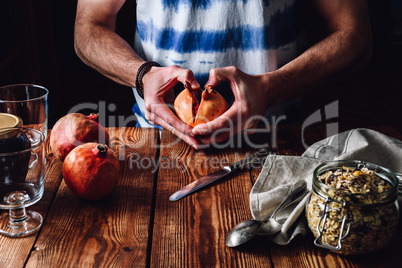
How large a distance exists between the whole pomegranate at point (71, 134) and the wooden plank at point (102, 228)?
7cm

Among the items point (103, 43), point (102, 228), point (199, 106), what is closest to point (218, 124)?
point (199, 106)

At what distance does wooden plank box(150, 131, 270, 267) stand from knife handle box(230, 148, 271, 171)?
0.06 ft

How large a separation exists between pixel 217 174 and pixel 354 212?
280mm

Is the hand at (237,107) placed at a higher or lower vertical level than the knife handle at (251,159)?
higher

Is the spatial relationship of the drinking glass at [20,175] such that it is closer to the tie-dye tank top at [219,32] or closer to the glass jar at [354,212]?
the glass jar at [354,212]

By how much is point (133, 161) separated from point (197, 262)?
0.31 meters

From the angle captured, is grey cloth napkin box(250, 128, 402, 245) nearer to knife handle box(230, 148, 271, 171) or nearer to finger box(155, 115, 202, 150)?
knife handle box(230, 148, 271, 171)

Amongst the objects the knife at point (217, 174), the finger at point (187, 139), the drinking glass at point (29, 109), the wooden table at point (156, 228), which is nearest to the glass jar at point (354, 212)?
the wooden table at point (156, 228)

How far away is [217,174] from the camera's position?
0.80m

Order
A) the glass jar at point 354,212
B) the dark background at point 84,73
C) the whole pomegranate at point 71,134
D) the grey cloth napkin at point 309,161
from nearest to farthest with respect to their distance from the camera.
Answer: the glass jar at point 354,212
the grey cloth napkin at point 309,161
the whole pomegranate at point 71,134
the dark background at point 84,73

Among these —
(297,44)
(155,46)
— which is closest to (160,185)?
(155,46)

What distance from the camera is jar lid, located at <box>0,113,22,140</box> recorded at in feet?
2.09

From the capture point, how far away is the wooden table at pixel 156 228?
60cm

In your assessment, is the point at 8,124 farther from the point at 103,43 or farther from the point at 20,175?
the point at 103,43
